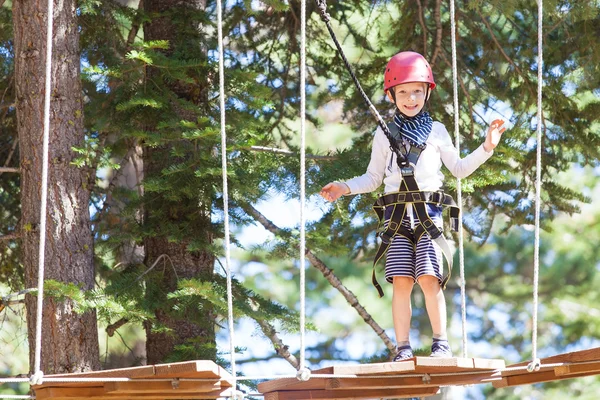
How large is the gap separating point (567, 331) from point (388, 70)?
38.0 ft

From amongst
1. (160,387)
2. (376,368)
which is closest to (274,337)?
(160,387)

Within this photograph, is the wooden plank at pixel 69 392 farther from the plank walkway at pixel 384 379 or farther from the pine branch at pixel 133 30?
the pine branch at pixel 133 30

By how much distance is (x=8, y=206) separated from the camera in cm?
741

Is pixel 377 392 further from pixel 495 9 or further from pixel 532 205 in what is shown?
pixel 532 205

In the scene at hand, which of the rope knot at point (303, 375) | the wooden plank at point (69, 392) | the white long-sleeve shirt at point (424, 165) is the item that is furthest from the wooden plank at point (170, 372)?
the white long-sleeve shirt at point (424, 165)

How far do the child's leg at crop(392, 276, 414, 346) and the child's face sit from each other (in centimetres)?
82

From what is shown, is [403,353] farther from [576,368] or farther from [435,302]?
[576,368]

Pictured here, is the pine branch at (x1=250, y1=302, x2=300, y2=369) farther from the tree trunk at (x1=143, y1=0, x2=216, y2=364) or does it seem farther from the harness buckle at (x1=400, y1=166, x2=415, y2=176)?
the harness buckle at (x1=400, y1=166, x2=415, y2=176)

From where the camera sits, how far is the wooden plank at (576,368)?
464 centimetres

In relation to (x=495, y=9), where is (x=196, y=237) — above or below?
below

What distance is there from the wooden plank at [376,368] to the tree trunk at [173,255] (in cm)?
190

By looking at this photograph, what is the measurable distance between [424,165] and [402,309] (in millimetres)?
701

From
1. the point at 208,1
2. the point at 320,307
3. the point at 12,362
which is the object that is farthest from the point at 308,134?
the point at 208,1

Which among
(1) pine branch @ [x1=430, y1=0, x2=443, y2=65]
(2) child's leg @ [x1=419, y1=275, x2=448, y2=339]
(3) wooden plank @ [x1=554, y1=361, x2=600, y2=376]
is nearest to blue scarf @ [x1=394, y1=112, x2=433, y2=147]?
(2) child's leg @ [x1=419, y1=275, x2=448, y2=339]
